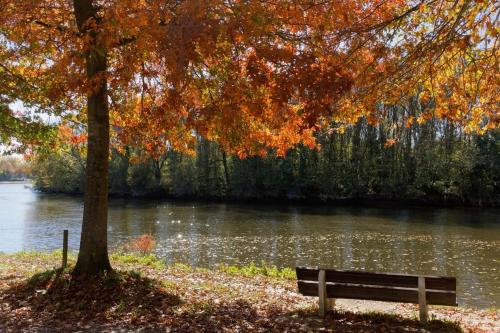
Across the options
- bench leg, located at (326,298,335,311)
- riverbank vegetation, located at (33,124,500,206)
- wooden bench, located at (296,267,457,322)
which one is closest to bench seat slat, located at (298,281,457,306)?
wooden bench, located at (296,267,457,322)

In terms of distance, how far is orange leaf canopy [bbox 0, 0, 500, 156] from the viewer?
7.02 meters

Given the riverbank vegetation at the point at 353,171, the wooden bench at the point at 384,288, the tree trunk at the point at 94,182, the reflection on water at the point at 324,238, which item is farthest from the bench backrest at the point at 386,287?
the riverbank vegetation at the point at 353,171

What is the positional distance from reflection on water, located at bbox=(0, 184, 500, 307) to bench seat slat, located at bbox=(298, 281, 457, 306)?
838cm

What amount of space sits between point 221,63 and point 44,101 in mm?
5652

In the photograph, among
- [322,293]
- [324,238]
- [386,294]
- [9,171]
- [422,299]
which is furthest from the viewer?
[9,171]

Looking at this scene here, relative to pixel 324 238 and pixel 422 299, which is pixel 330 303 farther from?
pixel 324 238

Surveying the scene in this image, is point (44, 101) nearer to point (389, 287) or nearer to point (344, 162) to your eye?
point (389, 287)

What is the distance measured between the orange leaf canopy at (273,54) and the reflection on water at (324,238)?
8.80m

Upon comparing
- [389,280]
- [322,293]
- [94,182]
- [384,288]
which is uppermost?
[94,182]

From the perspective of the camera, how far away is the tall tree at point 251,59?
7.04 metres

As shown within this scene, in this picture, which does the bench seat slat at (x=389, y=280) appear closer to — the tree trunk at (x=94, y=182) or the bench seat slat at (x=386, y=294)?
the bench seat slat at (x=386, y=294)

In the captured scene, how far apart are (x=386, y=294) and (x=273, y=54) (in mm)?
4208

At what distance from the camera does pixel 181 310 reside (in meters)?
7.92

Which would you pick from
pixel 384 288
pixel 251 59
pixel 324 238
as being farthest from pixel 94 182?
pixel 324 238
